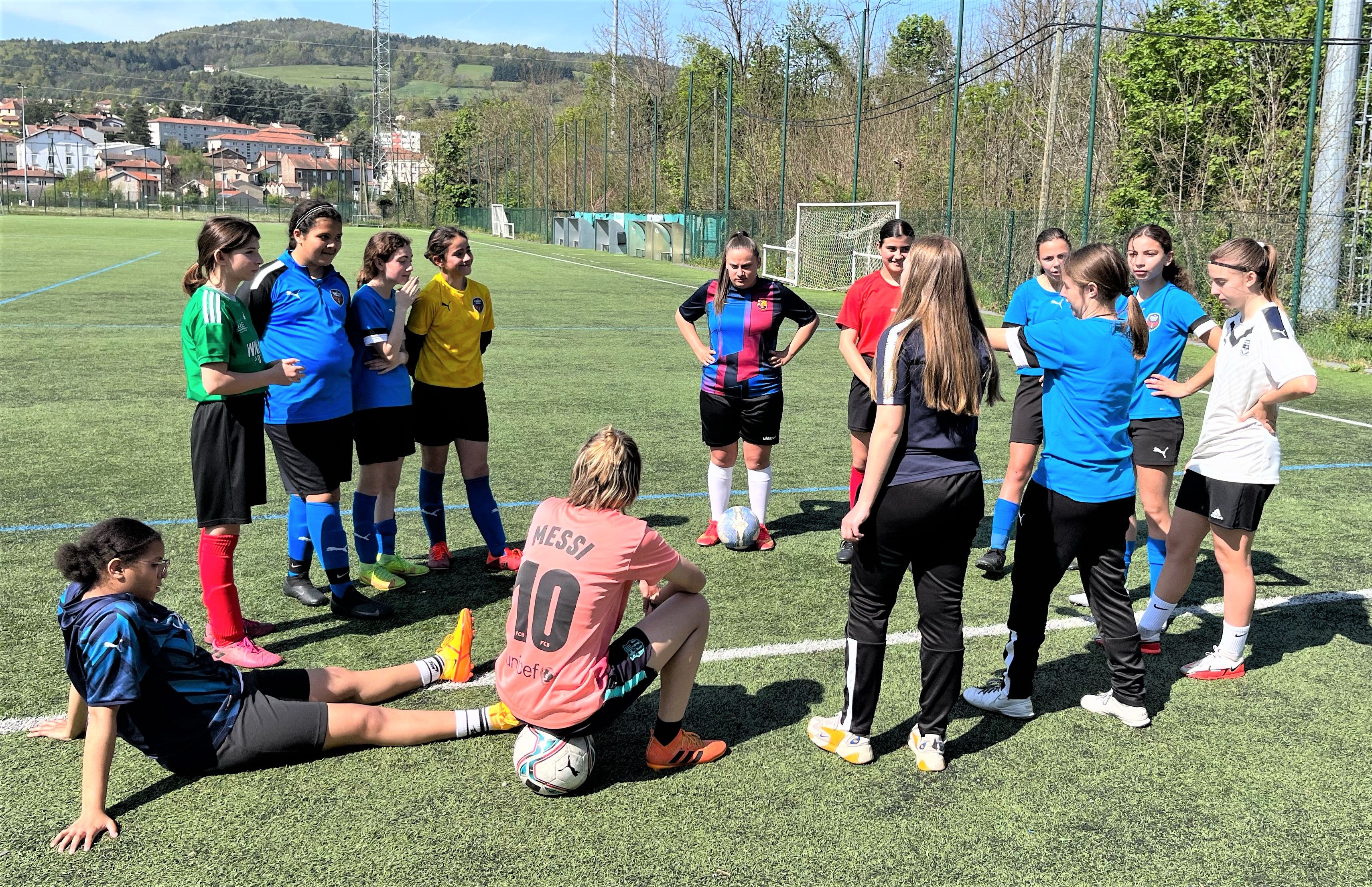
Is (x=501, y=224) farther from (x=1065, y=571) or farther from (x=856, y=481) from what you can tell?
(x=1065, y=571)

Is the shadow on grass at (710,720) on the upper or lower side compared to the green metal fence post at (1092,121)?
lower

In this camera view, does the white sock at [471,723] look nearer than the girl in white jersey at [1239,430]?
Yes

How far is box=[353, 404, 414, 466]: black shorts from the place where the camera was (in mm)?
5422

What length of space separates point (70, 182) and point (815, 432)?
347 ft

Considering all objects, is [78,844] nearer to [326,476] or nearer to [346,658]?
[346,658]

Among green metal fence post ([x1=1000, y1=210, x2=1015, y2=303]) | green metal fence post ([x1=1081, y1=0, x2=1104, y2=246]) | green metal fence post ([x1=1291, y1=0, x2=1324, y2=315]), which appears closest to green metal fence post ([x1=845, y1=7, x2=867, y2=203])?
green metal fence post ([x1=1000, y1=210, x2=1015, y2=303])

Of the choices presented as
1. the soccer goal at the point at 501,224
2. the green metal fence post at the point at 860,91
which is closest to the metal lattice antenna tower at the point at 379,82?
the soccer goal at the point at 501,224

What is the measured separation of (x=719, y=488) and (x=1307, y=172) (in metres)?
13.8

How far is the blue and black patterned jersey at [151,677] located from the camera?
327cm

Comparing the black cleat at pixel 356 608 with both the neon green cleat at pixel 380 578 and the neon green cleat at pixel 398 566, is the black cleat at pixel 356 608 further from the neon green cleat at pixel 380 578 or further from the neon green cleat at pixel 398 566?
the neon green cleat at pixel 398 566

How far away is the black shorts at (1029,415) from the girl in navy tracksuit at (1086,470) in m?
1.83

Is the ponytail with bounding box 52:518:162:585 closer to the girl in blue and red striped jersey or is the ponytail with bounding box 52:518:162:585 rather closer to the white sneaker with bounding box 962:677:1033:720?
the white sneaker with bounding box 962:677:1033:720

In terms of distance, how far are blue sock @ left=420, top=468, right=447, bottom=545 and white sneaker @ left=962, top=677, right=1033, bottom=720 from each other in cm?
305

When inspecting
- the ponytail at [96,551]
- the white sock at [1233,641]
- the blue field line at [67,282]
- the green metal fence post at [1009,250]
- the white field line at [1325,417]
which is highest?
the green metal fence post at [1009,250]
